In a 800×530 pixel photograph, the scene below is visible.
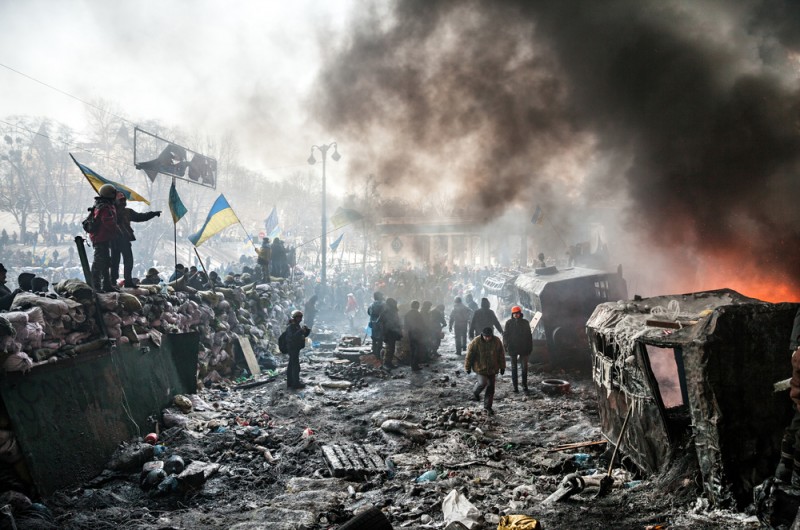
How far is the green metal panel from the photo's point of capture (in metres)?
4.92

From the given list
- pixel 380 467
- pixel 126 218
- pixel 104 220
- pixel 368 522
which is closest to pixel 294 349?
pixel 126 218

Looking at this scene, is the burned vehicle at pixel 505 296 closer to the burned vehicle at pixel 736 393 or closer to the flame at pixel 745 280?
the flame at pixel 745 280

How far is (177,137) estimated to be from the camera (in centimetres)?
4569

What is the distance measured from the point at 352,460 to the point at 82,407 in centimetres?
328

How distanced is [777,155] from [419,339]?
1044 centimetres

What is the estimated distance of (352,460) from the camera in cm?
620

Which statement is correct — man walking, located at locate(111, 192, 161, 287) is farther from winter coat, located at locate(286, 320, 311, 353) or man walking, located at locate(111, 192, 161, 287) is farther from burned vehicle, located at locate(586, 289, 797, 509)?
burned vehicle, located at locate(586, 289, 797, 509)

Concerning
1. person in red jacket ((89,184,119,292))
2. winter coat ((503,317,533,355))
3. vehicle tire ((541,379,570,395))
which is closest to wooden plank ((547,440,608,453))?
vehicle tire ((541,379,570,395))

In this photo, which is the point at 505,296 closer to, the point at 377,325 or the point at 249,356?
the point at 377,325

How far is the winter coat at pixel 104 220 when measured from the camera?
23.8ft

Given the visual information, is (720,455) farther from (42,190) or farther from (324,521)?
(42,190)

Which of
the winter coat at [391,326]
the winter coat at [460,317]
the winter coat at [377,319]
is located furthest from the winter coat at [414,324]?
the winter coat at [460,317]

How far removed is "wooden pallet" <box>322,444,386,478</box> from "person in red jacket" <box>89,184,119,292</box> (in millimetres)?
4194

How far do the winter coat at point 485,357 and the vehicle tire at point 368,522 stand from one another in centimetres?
477
